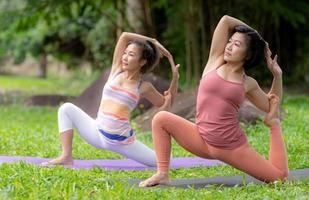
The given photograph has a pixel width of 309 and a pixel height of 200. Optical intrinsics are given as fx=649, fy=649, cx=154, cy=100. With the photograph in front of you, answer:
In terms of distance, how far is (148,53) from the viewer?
6.08 meters

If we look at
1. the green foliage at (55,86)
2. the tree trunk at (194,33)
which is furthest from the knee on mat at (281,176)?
the green foliage at (55,86)

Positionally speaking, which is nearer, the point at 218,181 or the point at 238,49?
the point at 238,49

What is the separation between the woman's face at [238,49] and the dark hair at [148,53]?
1013 mm

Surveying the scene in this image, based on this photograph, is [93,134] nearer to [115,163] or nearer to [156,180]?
[115,163]

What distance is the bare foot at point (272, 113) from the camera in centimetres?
540

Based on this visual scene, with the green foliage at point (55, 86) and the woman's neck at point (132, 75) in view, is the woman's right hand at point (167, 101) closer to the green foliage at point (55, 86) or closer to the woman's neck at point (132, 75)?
the woman's neck at point (132, 75)

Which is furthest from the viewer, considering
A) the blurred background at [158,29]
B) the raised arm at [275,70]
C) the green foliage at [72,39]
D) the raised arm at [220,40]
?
the green foliage at [72,39]

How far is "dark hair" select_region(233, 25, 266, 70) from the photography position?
527cm

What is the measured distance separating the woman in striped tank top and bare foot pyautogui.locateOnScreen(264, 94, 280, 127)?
3.56 ft

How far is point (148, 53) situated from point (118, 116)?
0.66 m

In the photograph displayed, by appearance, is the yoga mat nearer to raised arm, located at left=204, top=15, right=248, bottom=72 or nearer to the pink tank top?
the pink tank top

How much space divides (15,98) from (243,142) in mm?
13716

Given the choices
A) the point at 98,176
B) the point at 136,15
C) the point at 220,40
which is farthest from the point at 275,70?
the point at 136,15

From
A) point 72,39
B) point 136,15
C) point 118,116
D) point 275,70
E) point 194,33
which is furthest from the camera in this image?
point 72,39
